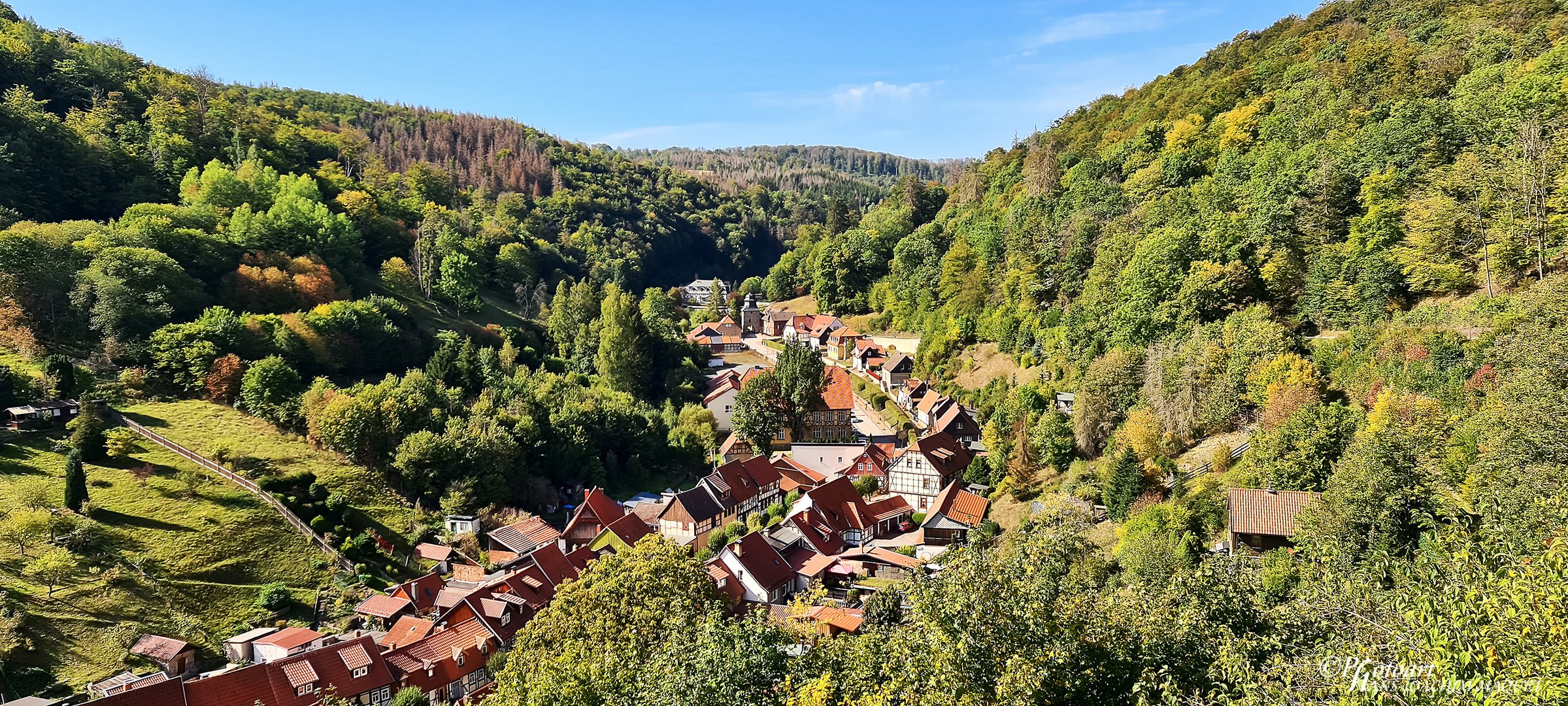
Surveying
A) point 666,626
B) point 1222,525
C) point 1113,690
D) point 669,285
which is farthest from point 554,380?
point 669,285

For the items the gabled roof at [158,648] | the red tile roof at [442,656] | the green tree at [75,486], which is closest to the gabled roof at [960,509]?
the red tile roof at [442,656]

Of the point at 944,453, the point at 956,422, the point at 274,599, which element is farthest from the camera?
the point at 956,422

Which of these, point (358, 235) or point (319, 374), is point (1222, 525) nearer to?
point (319, 374)

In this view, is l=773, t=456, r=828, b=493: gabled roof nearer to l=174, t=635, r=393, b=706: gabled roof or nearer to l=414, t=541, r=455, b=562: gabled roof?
l=414, t=541, r=455, b=562: gabled roof

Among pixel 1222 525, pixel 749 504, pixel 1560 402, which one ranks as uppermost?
pixel 1560 402

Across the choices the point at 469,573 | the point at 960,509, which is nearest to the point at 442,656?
the point at 469,573

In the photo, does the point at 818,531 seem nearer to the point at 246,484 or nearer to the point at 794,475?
the point at 794,475
